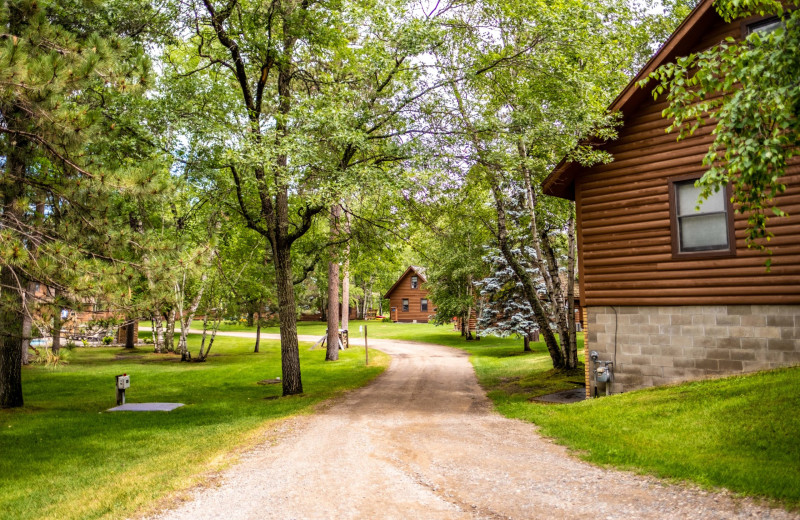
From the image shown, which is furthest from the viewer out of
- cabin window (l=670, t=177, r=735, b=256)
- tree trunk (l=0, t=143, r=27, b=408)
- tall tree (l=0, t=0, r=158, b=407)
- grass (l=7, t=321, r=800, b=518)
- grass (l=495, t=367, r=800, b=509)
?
cabin window (l=670, t=177, r=735, b=256)

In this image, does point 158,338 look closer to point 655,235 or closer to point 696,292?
point 655,235

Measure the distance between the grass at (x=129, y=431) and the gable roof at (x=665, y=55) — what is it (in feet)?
30.4

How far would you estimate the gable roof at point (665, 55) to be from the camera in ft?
35.8

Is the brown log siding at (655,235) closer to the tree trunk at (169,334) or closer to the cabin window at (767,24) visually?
the cabin window at (767,24)

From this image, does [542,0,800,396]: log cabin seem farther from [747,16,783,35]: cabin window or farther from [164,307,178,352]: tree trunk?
[164,307,178,352]: tree trunk

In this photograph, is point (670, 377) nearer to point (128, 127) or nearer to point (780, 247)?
point (780, 247)

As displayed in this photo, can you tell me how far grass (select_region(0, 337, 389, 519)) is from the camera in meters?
6.66

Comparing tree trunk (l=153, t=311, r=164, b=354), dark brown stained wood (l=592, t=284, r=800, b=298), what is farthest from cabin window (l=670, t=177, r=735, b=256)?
tree trunk (l=153, t=311, r=164, b=354)

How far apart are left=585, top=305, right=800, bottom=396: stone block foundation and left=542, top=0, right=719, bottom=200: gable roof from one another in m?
3.71

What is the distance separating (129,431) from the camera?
412 inches

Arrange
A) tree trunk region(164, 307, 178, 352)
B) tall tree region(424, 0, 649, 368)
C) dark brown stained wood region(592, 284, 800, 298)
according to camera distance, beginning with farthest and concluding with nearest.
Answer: tree trunk region(164, 307, 178, 352)
tall tree region(424, 0, 649, 368)
dark brown stained wood region(592, 284, 800, 298)

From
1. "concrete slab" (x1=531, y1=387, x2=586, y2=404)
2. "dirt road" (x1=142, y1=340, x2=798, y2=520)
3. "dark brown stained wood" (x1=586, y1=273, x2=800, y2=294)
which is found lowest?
"concrete slab" (x1=531, y1=387, x2=586, y2=404)

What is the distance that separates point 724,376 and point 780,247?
2.66 metres

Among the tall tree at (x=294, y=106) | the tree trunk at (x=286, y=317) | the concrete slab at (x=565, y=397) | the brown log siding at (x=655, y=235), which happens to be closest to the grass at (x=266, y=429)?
the concrete slab at (x=565, y=397)
